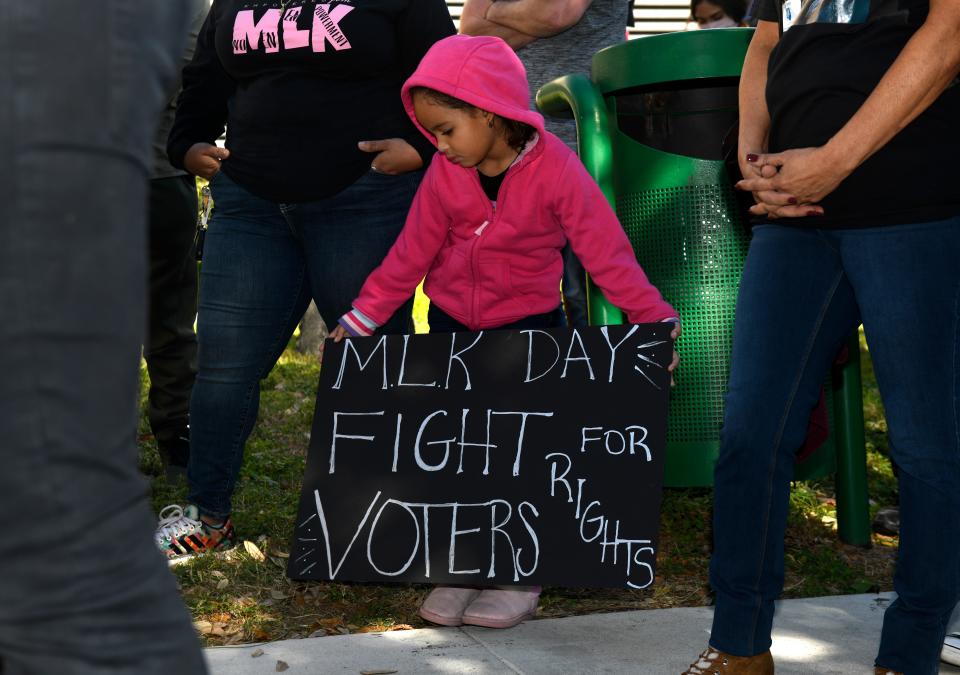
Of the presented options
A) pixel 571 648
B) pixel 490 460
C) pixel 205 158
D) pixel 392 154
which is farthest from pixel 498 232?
pixel 571 648

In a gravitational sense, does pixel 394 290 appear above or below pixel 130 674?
above

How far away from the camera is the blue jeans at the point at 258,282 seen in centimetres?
362

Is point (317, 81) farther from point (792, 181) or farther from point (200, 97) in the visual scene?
point (792, 181)

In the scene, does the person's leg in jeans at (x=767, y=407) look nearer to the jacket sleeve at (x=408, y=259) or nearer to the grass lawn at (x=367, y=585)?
the grass lawn at (x=367, y=585)

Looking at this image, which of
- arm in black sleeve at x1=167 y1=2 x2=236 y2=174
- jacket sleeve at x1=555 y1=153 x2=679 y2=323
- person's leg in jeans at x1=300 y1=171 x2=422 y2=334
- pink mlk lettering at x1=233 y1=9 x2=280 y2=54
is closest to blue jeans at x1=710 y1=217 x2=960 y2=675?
jacket sleeve at x1=555 y1=153 x2=679 y2=323

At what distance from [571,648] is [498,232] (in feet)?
3.67

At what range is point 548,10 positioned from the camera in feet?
13.9

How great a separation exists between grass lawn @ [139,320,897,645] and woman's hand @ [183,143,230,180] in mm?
1192

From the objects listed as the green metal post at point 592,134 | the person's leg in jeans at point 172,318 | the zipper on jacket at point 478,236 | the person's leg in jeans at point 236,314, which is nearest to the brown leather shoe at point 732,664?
the zipper on jacket at point 478,236

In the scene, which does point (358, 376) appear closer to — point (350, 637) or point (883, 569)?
point (350, 637)

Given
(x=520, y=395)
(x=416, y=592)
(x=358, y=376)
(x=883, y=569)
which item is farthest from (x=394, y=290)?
Answer: (x=883, y=569)

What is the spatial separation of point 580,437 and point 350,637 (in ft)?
2.58

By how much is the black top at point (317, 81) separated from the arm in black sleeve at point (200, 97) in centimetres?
21

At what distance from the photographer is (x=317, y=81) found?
3.56 m
